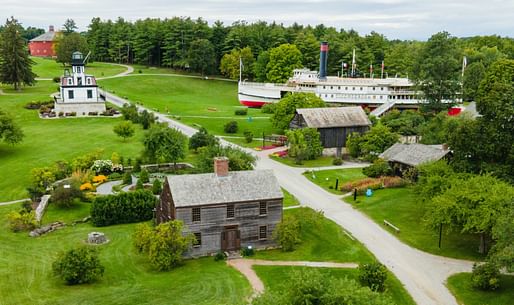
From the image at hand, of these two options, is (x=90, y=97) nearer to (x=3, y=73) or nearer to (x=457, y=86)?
(x=3, y=73)

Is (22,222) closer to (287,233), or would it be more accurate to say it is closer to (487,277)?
(287,233)

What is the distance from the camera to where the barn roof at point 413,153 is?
48.7m

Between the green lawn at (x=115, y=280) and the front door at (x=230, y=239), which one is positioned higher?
the front door at (x=230, y=239)

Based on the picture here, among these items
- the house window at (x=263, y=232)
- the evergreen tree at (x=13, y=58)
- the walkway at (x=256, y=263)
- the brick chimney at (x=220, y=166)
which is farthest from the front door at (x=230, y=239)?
the evergreen tree at (x=13, y=58)

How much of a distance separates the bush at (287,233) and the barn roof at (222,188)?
6.61 feet

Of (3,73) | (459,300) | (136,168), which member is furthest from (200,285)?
(3,73)

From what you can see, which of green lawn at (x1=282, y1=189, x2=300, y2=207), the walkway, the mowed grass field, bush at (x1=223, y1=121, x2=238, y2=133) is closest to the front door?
the walkway

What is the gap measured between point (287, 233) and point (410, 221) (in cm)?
1043

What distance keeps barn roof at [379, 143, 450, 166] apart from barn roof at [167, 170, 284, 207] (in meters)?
16.4

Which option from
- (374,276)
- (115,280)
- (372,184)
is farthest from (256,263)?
(372,184)

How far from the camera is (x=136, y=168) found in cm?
5519

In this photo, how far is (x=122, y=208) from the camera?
1690 inches

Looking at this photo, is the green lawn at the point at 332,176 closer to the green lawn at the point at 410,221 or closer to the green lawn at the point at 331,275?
the green lawn at the point at 410,221

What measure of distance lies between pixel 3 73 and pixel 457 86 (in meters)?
69.4
